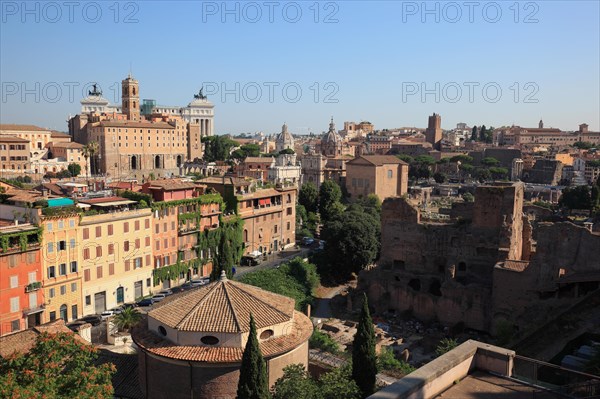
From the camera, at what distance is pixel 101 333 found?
2950 centimetres

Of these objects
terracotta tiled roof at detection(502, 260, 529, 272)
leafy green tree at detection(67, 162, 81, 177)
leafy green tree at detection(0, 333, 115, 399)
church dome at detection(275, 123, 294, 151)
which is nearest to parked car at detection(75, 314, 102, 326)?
leafy green tree at detection(0, 333, 115, 399)

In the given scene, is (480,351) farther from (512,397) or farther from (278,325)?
(278,325)

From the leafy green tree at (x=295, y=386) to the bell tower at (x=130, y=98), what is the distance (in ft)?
320

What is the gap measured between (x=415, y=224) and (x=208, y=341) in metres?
25.6

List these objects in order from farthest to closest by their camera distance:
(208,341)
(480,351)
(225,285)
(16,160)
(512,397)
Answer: (16,160)
(225,285)
(208,341)
(480,351)
(512,397)

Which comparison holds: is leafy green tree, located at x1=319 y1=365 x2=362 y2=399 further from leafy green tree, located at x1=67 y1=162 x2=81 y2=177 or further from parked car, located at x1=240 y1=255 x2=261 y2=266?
leafy green tree, located at x1=67 y1=162 x2=81 y2=177

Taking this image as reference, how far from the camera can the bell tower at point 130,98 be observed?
10569 cm

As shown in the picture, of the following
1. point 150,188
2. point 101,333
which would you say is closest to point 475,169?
point 150,188

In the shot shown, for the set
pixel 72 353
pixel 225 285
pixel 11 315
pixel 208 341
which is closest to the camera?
pixel 72 353

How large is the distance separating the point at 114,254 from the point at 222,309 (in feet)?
63.6

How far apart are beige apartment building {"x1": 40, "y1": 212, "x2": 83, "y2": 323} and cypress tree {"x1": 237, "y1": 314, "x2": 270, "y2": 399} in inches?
818

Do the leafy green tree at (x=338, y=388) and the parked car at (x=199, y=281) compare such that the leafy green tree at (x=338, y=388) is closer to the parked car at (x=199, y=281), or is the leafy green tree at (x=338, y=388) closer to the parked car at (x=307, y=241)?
the parked car at (x=199, y=281)

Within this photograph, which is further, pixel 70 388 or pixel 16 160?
pixel 16 160

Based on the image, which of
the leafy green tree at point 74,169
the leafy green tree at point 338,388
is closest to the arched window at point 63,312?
the leafy green tree at point 338,388
